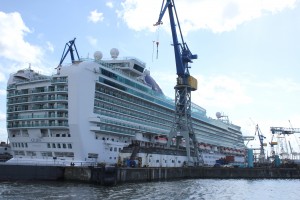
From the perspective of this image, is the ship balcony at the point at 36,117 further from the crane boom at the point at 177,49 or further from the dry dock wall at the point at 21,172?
the crane boom at the point at 177,49

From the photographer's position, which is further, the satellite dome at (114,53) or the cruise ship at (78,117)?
the satellite dome at (114,53)

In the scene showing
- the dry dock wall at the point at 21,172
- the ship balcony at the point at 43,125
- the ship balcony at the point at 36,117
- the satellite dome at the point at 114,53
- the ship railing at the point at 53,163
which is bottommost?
the dry dock wall at the point at 21,172

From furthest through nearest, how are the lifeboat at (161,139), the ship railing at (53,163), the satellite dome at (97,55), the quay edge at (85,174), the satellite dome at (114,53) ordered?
the lifeboat at (161,139) → the satellite dome at (114,53) → the satellite dome at (97,55) → the ship railing at (53,163) → the quay edge at (85,174)

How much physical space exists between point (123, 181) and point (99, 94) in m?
18.0

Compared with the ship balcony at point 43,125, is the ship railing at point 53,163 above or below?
below

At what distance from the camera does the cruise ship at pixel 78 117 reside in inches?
2450

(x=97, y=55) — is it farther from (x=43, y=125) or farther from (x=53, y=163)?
(x=53, y=163)

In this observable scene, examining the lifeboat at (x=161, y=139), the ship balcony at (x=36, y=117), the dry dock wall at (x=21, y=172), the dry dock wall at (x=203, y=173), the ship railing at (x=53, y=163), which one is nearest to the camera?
the dry dock wall at (x=21, y=172)

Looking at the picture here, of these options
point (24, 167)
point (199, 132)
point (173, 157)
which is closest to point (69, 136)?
point (24, 167)

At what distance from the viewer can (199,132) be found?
115m

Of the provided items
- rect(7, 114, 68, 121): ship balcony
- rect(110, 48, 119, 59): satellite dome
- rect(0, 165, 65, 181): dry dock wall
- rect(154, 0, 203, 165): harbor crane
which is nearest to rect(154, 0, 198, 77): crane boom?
rect(154, 0, 203, 165): harbor crane

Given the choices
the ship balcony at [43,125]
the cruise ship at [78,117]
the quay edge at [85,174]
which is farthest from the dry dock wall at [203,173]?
the ship balcony at [43,125]

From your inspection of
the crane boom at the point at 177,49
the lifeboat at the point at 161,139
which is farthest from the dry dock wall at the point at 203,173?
the crane boom at the point at 177,49

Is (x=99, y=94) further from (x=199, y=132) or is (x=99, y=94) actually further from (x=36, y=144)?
(x=199, y=132)
